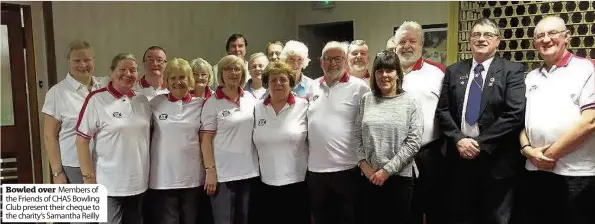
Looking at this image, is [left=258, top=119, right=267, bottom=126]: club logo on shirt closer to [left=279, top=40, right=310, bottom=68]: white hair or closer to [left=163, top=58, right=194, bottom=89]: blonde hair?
[left=163, top=58, right=194, bottom=89]: blonde hair

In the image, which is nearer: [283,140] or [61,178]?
[283,140]

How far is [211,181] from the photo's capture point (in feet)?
8.15

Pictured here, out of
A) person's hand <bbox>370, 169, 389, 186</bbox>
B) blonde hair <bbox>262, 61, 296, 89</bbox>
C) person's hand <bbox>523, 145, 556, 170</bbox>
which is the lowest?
person's hand <bbox>370, 169, 389, 186</bbox>

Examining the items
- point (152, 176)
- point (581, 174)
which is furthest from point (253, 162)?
point (581, 174)

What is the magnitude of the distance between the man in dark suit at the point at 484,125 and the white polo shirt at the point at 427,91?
0.05 meters

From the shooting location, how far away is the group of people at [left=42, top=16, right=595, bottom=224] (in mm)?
2166

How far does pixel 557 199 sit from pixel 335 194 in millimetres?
956

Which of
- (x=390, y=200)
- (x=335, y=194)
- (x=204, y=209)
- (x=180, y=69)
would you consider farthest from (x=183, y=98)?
(x=390, y=200)

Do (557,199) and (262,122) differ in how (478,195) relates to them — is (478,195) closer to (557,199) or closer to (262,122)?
(557,199)

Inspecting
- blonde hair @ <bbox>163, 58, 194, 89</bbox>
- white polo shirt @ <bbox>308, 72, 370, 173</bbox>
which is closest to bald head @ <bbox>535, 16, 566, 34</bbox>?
white polo shirt @ <bbox>308, 72, 370, 173</bbox>

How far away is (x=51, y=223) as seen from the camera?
6.50 ft

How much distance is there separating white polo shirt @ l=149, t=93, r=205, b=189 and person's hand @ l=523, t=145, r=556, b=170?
4.77 ft

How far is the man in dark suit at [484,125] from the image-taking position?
222 centimetres

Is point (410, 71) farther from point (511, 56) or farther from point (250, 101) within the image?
point (511, 56)
